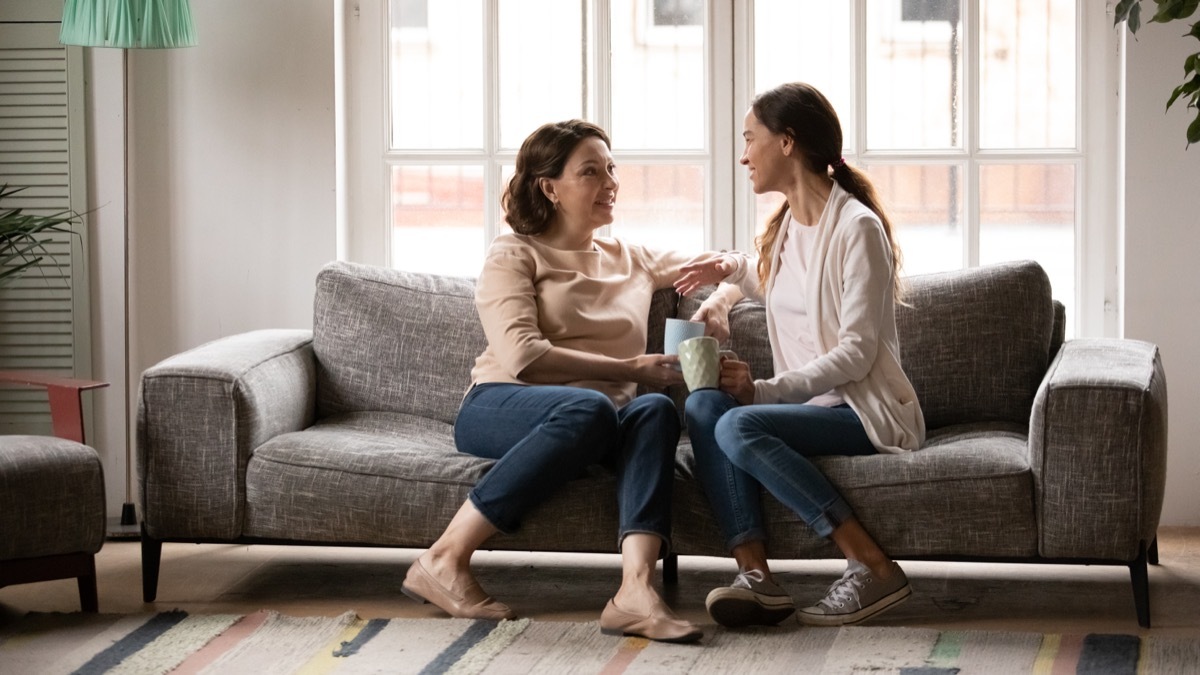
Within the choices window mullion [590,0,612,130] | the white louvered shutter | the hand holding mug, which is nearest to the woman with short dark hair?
the hand holding mug

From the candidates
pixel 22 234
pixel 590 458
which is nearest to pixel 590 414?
pixel 590 458

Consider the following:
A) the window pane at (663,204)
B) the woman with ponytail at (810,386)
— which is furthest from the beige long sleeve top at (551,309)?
the window pane at (663,204)

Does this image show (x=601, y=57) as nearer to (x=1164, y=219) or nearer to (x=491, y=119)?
(x=491, y=119)

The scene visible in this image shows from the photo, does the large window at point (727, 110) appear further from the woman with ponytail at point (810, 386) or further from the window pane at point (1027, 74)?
the woman with ponytail at point (810, 386)

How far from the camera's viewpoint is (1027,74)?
12.1 feet

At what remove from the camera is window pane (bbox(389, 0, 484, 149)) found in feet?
12.5

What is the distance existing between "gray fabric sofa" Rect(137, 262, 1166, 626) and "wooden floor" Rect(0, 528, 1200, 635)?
0.43 ft

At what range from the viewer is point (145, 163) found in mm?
3797

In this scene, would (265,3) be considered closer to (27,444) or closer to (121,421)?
(121,421)

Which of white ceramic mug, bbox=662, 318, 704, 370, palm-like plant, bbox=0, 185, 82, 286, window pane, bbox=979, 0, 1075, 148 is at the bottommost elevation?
white ceramic mug, bbox=662, 318, 704, 370

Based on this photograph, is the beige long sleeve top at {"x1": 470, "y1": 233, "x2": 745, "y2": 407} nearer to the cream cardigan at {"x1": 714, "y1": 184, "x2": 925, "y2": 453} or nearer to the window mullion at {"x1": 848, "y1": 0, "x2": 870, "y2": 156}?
the cream cardigan at {"x1": 714, "y1": 184, "x2": 925, "y2": 453}

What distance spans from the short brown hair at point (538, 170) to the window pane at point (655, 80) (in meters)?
0.72

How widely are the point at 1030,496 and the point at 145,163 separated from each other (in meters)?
2.45

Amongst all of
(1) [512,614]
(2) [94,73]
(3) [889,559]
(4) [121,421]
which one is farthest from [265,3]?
(3) [889,559]
